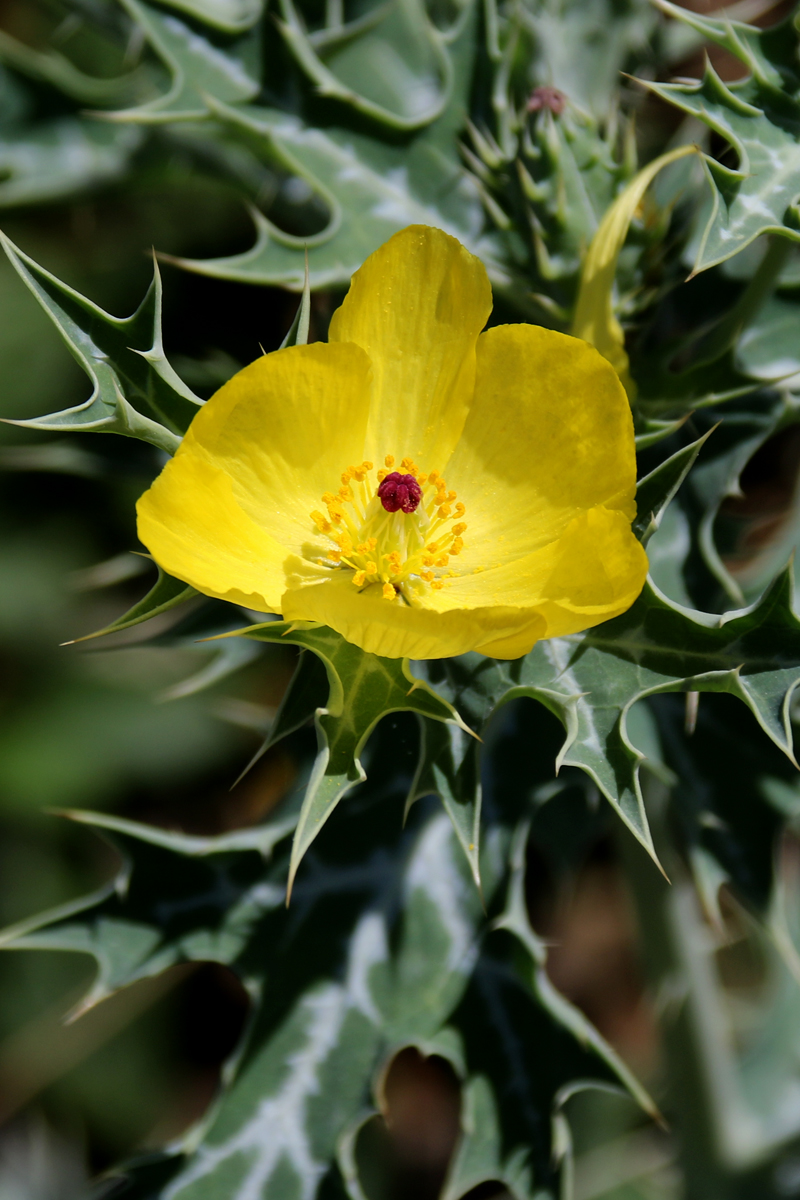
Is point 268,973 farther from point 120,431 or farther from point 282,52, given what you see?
point 282,52

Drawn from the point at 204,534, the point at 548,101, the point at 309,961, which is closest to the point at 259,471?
Answer: the point at 204,534

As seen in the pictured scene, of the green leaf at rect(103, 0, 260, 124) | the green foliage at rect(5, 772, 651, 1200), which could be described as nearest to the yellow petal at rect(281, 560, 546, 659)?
the green foliage at rect(5, 772, 651, 1200)

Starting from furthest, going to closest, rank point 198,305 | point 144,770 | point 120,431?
point 144,770
point 198,305
point 120,431

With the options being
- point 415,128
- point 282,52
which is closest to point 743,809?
point 415,128

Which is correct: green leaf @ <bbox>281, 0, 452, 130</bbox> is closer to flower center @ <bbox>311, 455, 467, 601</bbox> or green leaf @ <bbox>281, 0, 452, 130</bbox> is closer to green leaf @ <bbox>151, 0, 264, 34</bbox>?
green leaf @ <bbox>151, 0, 264, 34</bbox>

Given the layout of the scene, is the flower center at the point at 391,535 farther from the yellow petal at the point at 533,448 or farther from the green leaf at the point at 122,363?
the green leaf at the point at 122,363

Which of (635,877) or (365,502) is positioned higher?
(365,502)
